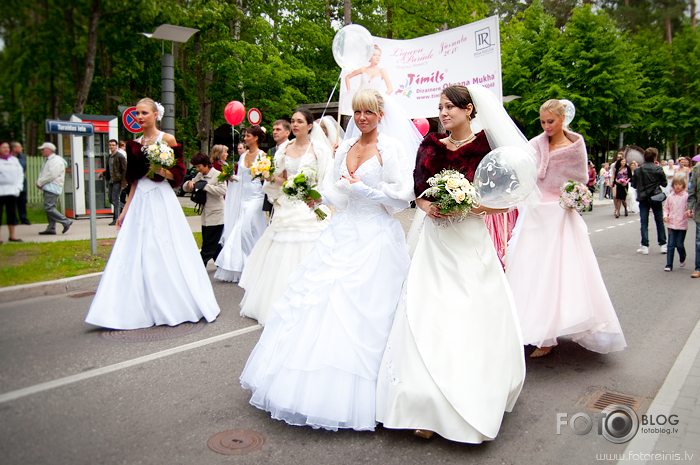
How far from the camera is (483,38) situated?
9664 millimetres

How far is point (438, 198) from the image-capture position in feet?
12.1

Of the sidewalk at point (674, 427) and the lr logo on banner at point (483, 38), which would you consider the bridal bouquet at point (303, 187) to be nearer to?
the sidewalk at point (674, 427)

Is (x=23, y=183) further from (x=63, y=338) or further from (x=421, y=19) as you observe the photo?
(x=421, y=19)

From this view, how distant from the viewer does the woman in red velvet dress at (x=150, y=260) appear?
5723 millimetres

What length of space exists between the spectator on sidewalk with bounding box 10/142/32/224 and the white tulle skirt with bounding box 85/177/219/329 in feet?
12.8

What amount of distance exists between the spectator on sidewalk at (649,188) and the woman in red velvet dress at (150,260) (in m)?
Result: 9.84

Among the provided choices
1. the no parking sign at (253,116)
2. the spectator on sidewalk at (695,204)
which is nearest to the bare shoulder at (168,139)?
the spectator on sidewalk at (695,204)

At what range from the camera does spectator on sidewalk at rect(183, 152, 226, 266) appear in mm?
8664

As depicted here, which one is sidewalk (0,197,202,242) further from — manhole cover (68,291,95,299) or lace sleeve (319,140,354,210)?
lace sleeve (319,140,354,210)

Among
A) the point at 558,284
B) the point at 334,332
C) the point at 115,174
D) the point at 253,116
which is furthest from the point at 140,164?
the point at 253,116

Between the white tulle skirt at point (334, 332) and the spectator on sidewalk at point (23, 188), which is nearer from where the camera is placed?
the spectator on sidewalk at point (23, 188)

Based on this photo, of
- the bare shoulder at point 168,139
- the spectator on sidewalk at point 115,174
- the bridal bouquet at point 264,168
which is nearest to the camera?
the bare shoulder at point 168,139

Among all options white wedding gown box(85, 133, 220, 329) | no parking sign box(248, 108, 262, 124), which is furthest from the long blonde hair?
no parking sign box(248, 108, 262, 124)

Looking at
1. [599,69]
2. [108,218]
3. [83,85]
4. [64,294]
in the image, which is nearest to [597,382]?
[83,85]
